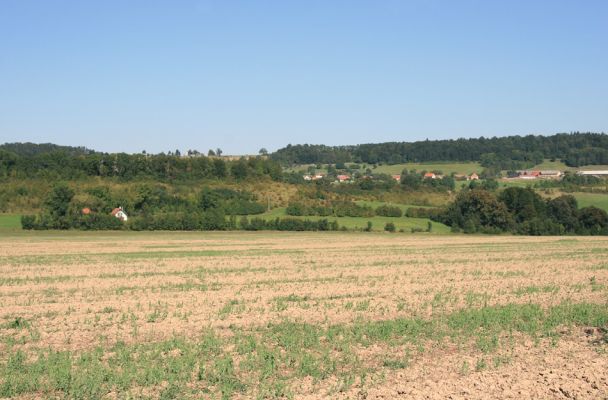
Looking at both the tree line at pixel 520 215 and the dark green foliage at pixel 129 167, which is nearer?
the tree line at pixel 520 215

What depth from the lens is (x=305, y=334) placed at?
1484 centimetres

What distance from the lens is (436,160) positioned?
610ft

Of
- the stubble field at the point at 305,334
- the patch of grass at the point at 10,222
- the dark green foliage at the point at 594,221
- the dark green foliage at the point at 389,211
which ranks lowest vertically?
the dark green foliage at the point at 594,221

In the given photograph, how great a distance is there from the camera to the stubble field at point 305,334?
1100cm

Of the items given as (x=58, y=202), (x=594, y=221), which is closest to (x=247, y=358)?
(x=58, y=202)

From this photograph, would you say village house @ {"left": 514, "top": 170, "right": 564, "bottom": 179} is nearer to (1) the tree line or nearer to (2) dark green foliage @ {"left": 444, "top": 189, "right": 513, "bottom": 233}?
(1) the tree line

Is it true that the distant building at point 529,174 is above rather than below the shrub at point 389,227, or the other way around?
above

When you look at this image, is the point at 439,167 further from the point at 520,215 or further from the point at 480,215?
the point at 480,215

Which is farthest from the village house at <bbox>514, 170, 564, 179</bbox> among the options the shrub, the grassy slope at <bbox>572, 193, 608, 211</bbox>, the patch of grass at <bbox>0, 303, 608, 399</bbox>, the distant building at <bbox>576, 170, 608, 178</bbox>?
the patch of grass at <bbox>0, 303, 608, 399</bbox>

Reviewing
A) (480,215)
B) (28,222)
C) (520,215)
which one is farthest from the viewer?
(520,215)

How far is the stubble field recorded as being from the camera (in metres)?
11.0

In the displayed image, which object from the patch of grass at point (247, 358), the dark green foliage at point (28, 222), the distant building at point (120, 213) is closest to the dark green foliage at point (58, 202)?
the dark green foliage at point (28, 222)

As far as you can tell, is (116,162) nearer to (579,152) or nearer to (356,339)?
(356,339)

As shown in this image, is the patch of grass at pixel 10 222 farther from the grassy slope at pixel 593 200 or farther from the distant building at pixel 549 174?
the distant building at pixel 549 174
